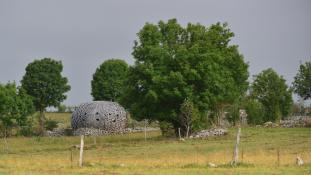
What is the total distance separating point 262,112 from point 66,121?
108 ft

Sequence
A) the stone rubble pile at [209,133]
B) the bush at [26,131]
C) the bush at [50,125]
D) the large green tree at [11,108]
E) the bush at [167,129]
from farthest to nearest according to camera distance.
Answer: the bush at [50,125] < the bush at [26,131] < the large green tree at [11,108] < the bush at [167,129] < the stone rubble pile at [209,133]

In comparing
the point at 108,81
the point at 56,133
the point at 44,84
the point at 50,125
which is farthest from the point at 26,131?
the point at 108,81

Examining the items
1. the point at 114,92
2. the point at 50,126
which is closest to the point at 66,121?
the point at 114,92

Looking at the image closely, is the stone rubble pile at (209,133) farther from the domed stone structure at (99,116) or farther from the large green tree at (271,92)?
the large green tree at (271,92)

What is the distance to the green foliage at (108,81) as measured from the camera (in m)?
104

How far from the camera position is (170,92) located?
2362 inches

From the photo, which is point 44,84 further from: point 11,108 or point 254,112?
point 254,112

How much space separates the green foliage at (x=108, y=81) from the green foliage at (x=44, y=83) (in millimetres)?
10154

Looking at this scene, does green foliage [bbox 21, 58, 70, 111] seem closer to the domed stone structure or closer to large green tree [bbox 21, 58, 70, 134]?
large green tree [bbox 21, 58, 70, 134]

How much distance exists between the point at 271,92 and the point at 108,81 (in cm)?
2900

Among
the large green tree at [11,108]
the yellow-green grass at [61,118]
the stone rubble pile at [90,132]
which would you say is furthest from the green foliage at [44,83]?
the stone rubble pile at [90,132]

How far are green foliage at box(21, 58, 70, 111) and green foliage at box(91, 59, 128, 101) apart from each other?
1015 cm

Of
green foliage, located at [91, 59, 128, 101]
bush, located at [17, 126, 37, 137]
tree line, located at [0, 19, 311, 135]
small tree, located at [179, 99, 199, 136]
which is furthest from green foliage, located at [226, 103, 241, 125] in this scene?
bush, located at [17, 126, 37, 137]

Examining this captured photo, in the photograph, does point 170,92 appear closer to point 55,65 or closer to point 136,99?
point 136,99
